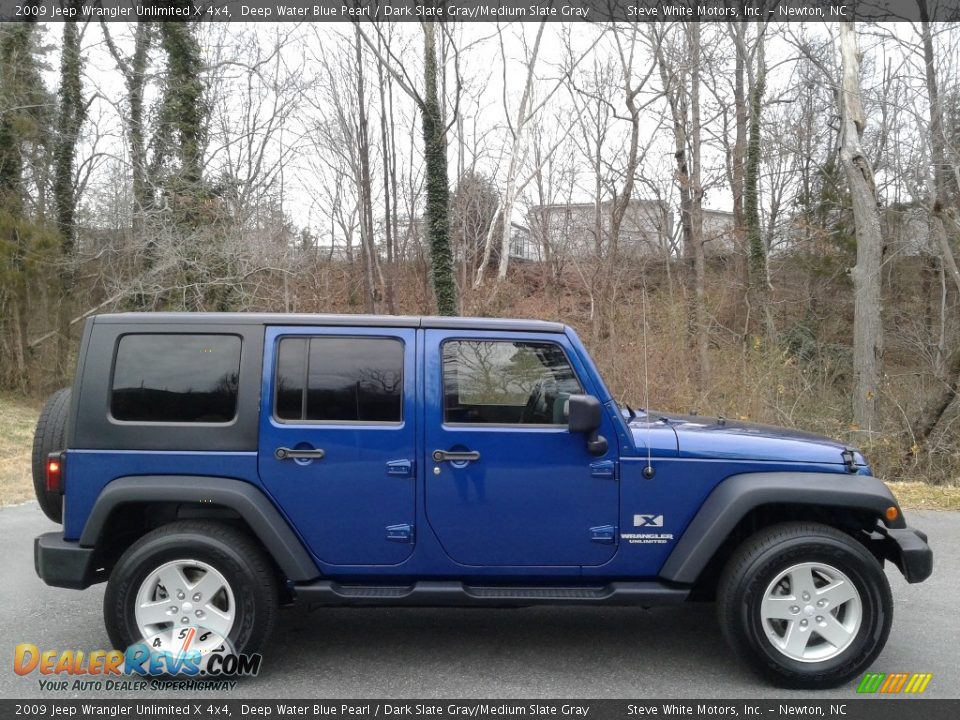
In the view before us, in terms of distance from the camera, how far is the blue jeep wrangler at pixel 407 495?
3.91 m

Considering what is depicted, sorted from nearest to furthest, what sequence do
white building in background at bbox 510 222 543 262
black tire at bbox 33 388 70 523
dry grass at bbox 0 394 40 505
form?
black tire at bbox 33 388 70 523 → dry grass at bbox 0 394 40 505 → white building in background at bbox 510 222 543 262

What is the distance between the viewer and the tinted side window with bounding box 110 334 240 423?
4.08 metres

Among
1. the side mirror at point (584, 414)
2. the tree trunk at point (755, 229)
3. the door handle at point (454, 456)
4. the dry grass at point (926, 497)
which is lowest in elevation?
the dry grass at point (926, 497)

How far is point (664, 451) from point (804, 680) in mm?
1330

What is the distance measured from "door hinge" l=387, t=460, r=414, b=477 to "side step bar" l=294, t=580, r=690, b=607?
0.61 metres

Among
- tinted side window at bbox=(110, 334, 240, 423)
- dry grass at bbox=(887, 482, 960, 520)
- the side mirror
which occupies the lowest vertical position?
dry grass at bbox=(887, 482, 960, 520)

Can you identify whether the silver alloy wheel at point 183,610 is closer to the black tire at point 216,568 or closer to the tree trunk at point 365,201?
the black tire at point 216,568

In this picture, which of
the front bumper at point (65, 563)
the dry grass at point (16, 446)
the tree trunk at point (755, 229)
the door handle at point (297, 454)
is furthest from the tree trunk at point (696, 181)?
the front bumper at point (65, 563)

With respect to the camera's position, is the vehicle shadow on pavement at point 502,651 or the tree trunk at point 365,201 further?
the tree trunk at point 365,201

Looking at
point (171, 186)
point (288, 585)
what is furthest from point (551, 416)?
point (171, 186)

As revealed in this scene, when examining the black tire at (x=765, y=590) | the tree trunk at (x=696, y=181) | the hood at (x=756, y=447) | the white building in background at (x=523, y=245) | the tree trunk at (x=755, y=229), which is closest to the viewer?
the black tire at (x=765, y=590)

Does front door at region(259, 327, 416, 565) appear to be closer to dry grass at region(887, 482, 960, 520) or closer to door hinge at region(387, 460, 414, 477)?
door hinge at region(387, 460, 414, 477)

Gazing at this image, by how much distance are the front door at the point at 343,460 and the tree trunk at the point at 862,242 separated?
11684mm

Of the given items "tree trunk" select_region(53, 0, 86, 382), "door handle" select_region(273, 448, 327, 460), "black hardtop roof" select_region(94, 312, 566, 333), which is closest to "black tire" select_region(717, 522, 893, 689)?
"black hardtop roof" select_region(94, 312, 566, 333)
